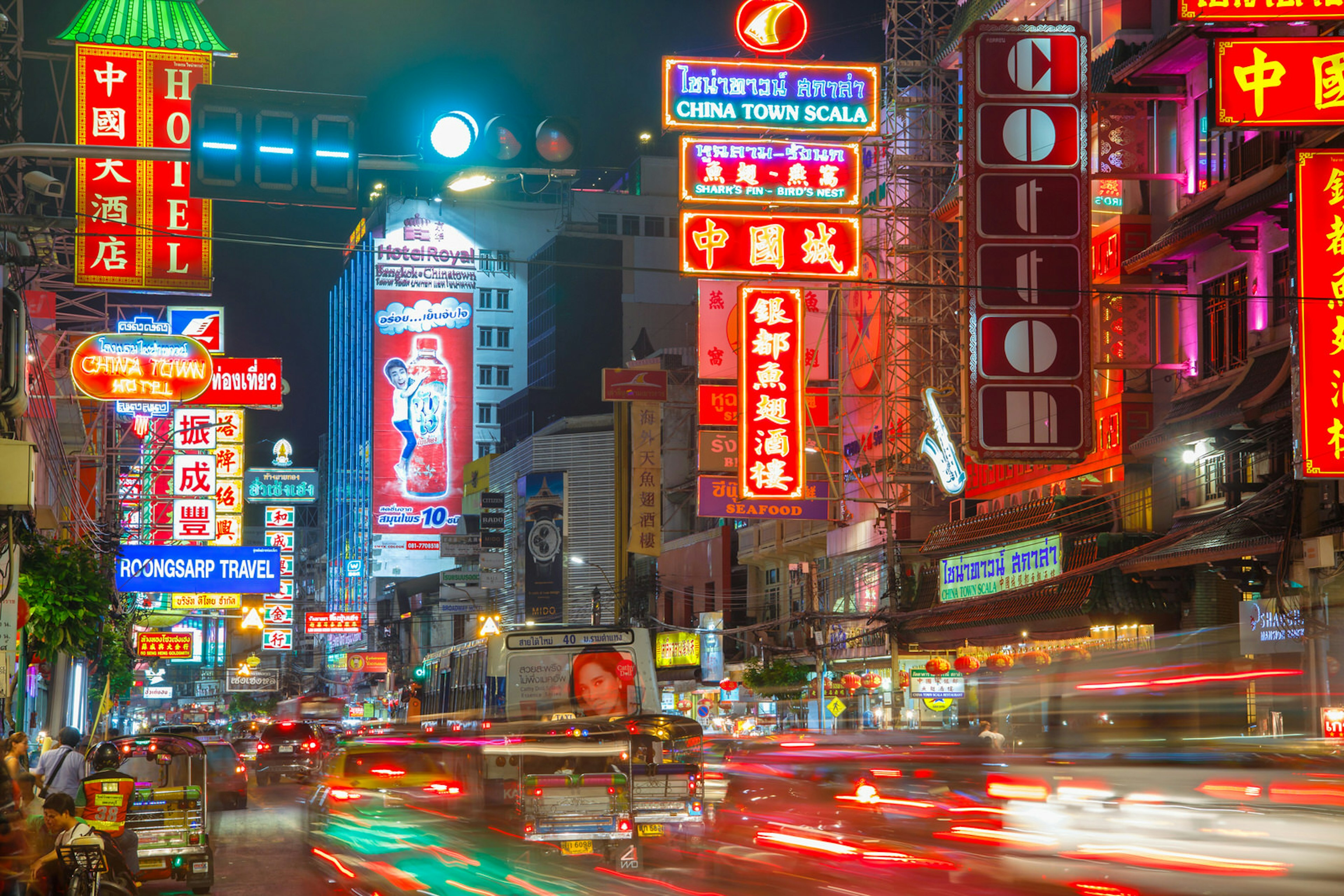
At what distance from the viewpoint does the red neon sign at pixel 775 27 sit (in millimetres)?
38594

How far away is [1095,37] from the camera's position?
113 feet

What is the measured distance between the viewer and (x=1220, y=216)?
26500 mm

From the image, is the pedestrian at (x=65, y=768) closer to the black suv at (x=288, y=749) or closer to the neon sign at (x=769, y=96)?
the neon sign at (x=769, y=96)

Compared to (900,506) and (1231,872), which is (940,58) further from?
(1231,872)

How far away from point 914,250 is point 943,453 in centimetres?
568

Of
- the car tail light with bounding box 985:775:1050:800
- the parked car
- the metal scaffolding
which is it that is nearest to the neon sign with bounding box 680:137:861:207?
the metal scaffolding

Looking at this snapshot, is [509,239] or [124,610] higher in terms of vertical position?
[509,239]

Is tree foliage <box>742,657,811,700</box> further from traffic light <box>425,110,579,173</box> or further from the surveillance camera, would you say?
traffic light <box>425,110,579,173</box>

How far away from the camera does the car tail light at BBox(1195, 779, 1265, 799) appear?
908 centimetres

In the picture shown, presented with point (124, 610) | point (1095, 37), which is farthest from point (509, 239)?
point (1095, 37)

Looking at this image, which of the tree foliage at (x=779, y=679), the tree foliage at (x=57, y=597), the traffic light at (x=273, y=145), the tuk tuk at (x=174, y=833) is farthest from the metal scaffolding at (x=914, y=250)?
the traffic light at (x=273, y=145)

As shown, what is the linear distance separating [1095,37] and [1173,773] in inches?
1090

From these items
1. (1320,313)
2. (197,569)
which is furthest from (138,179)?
(1320,313)

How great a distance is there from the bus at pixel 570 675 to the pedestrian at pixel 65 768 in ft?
23.9
